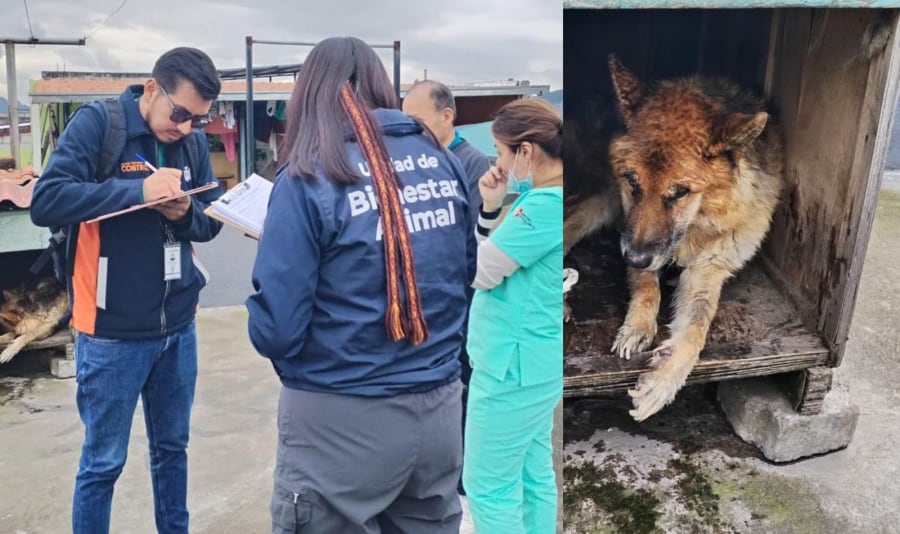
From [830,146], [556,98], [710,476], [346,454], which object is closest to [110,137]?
[346,454]

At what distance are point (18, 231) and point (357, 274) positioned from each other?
0.90 meters

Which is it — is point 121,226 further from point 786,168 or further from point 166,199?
point 786,168

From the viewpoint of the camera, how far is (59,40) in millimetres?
1661

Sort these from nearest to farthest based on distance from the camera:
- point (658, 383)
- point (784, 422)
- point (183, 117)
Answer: point (183, 117) < point (658, 383) < point (784, 422)

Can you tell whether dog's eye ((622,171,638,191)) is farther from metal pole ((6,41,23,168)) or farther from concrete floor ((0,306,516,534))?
metal pole ((6,41,23,168))

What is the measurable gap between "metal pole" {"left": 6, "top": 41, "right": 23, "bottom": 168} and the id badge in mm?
386

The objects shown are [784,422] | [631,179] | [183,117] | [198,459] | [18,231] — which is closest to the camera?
[183,117]

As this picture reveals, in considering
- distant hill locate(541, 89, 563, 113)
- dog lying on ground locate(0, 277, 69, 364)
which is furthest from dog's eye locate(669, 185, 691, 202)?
dog lying on ground locate(0, 277, 69, 364)

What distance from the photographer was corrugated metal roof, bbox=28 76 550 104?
5.23ft

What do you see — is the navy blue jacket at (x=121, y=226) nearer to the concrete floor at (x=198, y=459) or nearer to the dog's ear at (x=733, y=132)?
the concrete floor at (x=198, y=459)

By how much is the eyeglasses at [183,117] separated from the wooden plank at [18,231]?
49cm

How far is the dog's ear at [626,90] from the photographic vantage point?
231cm

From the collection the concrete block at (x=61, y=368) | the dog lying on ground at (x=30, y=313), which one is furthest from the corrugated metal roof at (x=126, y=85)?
the concrete block at (x=61, y=368)

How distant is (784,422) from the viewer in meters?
2.88
